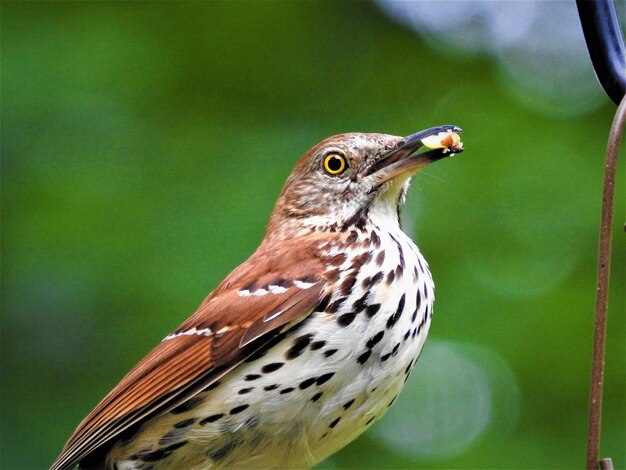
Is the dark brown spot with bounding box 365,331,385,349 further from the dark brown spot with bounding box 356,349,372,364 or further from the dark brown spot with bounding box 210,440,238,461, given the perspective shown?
the dark brown spot with bounding box 210,440,238,461

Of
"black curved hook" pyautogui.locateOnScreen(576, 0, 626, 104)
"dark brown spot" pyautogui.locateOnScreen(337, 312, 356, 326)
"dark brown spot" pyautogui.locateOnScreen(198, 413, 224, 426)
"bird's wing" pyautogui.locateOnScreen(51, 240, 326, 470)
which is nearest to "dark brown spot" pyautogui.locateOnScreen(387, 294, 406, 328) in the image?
"dark brown spot" pyautogui.locateOnScreen(337, 312, 356, 326)

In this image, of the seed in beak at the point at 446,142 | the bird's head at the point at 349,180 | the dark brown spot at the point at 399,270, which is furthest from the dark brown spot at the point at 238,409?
the seed in beak at the point at 446,142

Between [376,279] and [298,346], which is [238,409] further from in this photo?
[376,279]

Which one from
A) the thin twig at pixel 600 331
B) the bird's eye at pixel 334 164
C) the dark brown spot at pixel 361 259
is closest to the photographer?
the thin twig at pixel 600 331

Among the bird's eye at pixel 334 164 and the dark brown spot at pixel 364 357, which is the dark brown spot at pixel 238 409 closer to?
the dark brown spot at pixel 364 357

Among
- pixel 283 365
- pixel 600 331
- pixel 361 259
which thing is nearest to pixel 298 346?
pixel 283 365
